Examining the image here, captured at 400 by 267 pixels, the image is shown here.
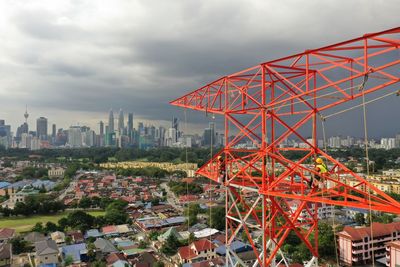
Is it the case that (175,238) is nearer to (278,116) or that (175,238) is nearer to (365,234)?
(365,234)

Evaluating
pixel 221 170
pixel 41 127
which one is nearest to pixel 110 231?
pixel 221 170

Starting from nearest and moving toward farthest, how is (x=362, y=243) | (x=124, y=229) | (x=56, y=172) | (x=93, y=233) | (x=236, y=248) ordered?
(x=362, y=243) < (x=236, y=248) < (x=93, y=233) < (x=124, y=229) < (x=56, y=172)

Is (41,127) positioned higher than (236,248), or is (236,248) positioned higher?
(41,127)

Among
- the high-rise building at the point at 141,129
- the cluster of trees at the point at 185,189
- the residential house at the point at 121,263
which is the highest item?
the high-rise building at the point at 141,129

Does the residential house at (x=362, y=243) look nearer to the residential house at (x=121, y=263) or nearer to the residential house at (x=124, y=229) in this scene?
the residential house at (x=121, y=263)

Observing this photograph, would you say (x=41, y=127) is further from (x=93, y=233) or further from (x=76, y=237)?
(x=76, y=237)

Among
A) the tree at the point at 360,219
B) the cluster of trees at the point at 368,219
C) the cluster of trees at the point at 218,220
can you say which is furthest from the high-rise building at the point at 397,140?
the cluster of trees at the point at 218,220

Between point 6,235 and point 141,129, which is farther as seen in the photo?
point 141,129

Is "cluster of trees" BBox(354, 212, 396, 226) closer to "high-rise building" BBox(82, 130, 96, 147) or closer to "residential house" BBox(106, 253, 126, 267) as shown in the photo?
"residential house" BBox(106, 253, 126, 267)
